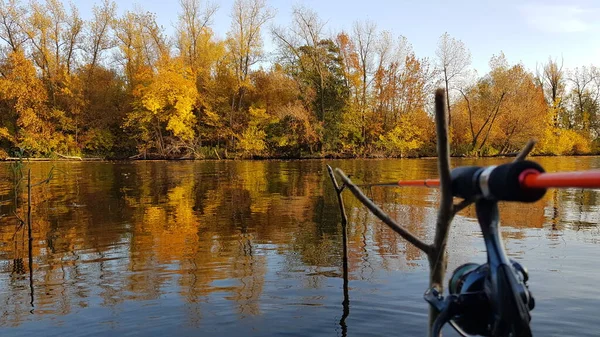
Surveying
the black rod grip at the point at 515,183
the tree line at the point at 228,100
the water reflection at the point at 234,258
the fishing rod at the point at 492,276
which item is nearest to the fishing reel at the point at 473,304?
the fishing rod at the point at 492,276

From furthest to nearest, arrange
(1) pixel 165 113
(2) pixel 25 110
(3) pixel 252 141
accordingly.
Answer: (3) pixel 252 141 < (1) pixel 165 113 < (2) pixel 25 110

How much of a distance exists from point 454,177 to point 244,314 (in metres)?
5.10

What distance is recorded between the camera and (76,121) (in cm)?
5069

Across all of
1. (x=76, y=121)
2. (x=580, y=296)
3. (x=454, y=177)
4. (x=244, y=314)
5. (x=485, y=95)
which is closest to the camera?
(x=454, y=177)

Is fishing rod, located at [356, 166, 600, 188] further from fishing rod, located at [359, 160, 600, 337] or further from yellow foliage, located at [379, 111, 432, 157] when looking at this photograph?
yellow foliage, located at [379, 111, 432, 157]

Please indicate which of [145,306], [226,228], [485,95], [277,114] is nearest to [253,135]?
[277,114]

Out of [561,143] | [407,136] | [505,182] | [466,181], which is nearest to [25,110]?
[407,136]

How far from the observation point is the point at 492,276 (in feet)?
5.48

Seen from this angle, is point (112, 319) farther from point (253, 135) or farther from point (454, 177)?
point (253, 135)

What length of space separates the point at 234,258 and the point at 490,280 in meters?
7.89

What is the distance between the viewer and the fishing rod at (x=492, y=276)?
1377 mm

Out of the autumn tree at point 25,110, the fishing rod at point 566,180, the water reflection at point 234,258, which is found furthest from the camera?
the autumn tree at point 25,110

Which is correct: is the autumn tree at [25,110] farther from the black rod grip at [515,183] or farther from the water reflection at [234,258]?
the black rod grip at [515,183]

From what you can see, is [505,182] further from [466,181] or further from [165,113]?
[165,113]
